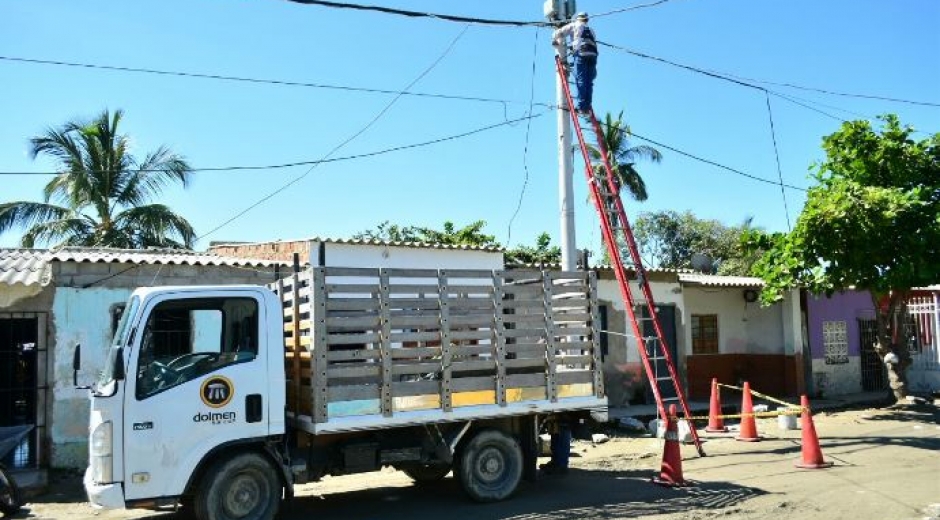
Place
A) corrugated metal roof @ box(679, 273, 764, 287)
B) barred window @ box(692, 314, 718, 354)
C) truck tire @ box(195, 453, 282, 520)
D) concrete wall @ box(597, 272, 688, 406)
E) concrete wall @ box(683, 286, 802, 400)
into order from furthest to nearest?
barred window @ box(692, 314, 718, 354)
concrete wall @ box(683, 286, 802, 400)
corrugated metal roof @ box(679, 273, 764, 287)
concrete wall @ box(597, 272, 688, 406)
truck tire @ box(195, 453, 282, 520)

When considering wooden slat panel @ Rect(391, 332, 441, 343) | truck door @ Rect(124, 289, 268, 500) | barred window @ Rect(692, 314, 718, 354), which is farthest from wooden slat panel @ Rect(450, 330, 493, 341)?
barred window @ Rect(692, 314, 718, 354)

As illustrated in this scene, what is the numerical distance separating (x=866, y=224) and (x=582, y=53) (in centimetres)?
617

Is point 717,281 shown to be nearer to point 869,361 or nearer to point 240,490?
point 869,361

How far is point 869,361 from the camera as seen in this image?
21.3 m

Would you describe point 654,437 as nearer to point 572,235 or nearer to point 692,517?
point 572,235

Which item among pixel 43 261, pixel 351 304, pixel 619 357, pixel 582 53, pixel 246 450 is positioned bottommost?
pixel 246 450

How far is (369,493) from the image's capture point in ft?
30.4

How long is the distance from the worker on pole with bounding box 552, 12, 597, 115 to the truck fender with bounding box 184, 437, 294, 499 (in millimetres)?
7237

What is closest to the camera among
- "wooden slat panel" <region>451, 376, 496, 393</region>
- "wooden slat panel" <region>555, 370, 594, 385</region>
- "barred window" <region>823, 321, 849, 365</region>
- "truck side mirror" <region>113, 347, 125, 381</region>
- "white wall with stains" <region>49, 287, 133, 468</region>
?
"truck side mirror" <region>113, 347, 125, 381</region>

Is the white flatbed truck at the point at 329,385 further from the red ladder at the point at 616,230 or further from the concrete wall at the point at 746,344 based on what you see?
the concrete wall at the point at 746,344

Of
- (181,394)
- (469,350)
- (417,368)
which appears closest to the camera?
(181,394)

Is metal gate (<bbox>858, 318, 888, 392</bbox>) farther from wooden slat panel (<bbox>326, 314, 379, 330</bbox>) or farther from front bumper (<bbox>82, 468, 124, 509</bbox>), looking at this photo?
front bumper (<bbox>82, 468, 124, 509</bbox>)

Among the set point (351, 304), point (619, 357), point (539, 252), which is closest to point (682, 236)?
point (539, 252)

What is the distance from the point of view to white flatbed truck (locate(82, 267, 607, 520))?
6.72m
